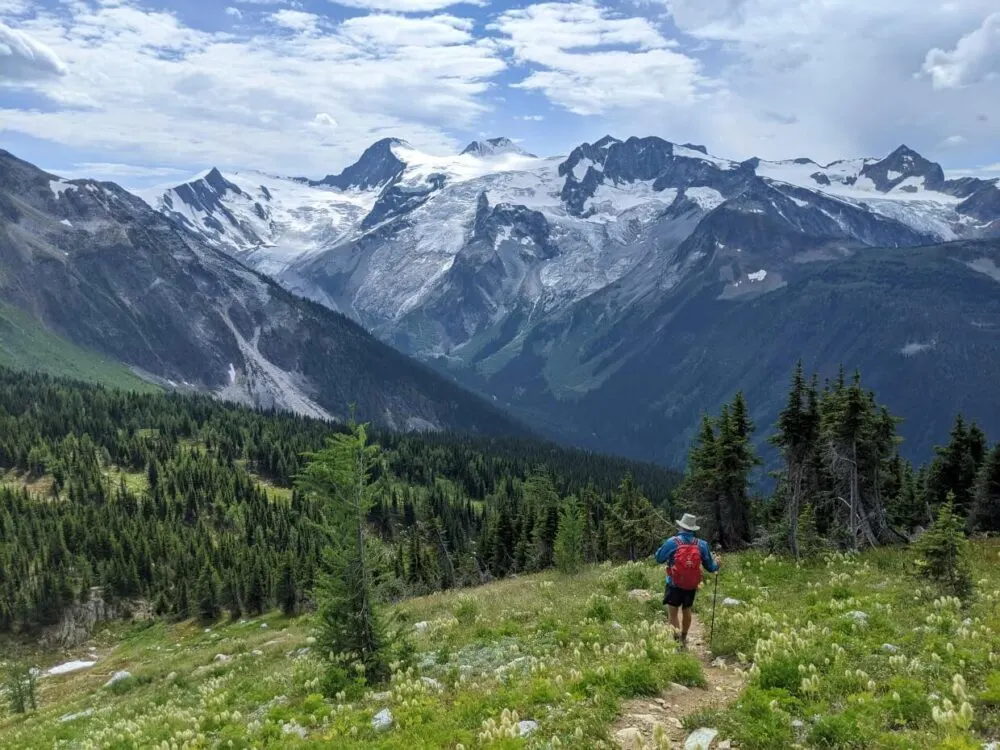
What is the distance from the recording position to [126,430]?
171375 millimetres

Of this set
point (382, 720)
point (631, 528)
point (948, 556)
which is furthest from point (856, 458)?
point (631, 528)

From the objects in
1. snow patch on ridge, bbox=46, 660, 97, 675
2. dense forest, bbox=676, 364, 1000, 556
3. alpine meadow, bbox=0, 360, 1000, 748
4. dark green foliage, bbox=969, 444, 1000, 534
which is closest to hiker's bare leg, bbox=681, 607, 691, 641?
alpine meadow, bbox=0, 360, 1000, 748

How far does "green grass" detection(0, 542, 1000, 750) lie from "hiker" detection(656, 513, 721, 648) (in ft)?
2.43

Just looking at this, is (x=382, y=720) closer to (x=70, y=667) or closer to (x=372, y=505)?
(x=372, y=505)

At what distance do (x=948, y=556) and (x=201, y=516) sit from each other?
129419 mm

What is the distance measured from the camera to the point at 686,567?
1761 centimetres

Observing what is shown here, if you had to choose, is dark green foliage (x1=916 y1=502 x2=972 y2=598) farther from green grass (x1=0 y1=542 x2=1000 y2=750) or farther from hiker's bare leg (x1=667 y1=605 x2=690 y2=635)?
hiker's bare leg (x1=667 y1=605 x2=690 y2=635)

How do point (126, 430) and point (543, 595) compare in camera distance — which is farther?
point (126, 430)

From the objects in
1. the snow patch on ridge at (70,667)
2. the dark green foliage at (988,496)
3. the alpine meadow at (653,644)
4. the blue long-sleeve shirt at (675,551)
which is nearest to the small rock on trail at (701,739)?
the alpine meadow at (653,644)

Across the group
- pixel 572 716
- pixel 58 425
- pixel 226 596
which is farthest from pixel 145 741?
pixel 58 425

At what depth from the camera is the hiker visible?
17.5 metres

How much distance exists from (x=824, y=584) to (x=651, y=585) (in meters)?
6.10

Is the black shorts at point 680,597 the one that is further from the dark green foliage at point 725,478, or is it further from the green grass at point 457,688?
the dark green foliage at point 725,478

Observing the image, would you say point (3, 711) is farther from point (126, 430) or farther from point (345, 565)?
point (126, 430)
